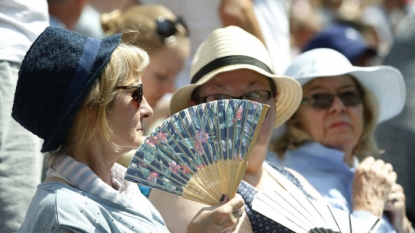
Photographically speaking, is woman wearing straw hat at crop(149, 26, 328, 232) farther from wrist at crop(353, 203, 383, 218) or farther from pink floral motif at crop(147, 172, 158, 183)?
pink floral motif at crop(147, 172, 158, 183)

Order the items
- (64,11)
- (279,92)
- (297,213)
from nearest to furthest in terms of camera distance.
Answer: (297,213) → (279,92) → (64,11)

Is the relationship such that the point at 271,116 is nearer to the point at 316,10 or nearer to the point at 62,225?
the point at 62,225

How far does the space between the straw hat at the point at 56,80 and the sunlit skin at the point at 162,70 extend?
206cm

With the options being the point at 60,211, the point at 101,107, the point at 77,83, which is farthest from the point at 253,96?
the point at 60,211

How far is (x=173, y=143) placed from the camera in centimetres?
292

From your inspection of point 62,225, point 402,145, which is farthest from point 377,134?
point 62,225

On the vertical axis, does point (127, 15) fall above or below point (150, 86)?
above

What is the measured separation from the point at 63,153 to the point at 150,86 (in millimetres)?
2081

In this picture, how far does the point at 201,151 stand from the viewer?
9.58 ft

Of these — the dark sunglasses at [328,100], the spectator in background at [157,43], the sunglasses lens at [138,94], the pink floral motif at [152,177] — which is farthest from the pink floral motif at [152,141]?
the dark sunglasses at [328,100]

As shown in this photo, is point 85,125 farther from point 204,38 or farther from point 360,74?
point 204,38

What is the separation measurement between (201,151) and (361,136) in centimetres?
234

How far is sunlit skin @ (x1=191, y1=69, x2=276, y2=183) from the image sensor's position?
3947mm

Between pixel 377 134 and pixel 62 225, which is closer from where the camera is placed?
pixel 62 225
